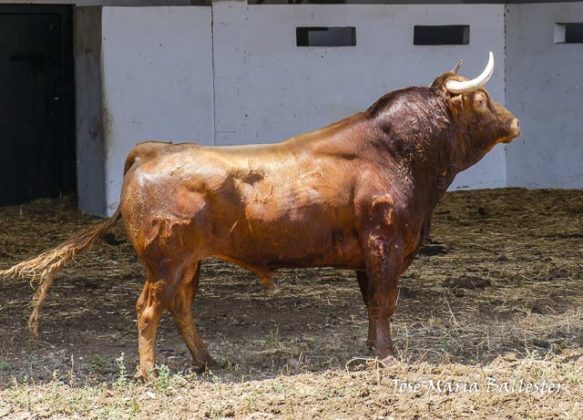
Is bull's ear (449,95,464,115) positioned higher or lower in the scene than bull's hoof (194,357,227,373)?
higher

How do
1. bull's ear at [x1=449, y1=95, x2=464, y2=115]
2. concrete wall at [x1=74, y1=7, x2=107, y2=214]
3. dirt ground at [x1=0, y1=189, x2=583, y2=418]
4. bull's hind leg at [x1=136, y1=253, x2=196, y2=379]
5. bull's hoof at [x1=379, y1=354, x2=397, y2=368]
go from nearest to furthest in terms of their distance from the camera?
dirt ground at [x1=0, y1=189, x2=583, y2=418] < bull's hind leg at [x1=136, y1=253, x2=196, y2=379] < bull's hoof at [x1=379, y1=354, x2=397, y2=368] < bull's ear at [x1=449, y1=95, x2=464, y2=115] < concrete wall at [x1=74, y1=7, x2=107, y2=214]

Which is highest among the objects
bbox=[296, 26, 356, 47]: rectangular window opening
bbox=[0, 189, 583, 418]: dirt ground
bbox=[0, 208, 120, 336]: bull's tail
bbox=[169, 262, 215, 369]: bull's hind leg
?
bbox=[296, 26, 356, 47]: rectangular window opening

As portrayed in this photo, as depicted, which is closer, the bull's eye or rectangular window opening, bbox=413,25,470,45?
the bull's eye

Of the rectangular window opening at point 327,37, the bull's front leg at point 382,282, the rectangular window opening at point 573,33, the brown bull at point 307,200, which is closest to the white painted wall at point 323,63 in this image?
the rectangular window opening at point 327,37

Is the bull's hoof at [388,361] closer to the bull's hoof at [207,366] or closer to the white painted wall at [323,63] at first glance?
the bull's hoof at [207,366]

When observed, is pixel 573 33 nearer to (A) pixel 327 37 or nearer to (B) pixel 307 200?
(A) pixel 327 37

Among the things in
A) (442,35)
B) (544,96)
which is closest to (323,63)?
(442,35)

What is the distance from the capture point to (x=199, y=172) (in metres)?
7.00

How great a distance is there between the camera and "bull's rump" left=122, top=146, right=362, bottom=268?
6.95 meters

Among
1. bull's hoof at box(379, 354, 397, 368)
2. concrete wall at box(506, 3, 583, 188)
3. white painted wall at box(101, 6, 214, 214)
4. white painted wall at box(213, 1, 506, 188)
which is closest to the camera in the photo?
bull's hoof at box(379, 354, 397, 368)

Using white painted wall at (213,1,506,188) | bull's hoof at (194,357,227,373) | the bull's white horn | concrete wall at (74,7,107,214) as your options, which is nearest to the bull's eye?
the bull's white horn

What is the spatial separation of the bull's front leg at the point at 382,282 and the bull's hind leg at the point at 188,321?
94 cm

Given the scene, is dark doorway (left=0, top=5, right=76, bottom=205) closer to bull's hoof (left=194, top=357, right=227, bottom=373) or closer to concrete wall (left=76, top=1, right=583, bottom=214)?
concrete wall (left=76, top=1, right=583, bottom=214)

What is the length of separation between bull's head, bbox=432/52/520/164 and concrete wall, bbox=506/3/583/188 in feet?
18.8
